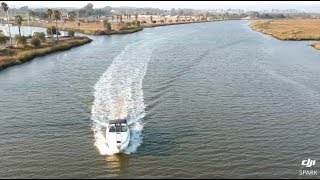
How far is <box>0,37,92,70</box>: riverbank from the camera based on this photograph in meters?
79.8

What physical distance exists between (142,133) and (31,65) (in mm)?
48674

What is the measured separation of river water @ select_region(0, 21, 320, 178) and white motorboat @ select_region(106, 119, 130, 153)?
86cm

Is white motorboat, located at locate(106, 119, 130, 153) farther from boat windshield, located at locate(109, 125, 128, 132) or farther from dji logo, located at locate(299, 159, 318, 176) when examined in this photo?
dji logo, located at locate(299, 159, 318, 176)

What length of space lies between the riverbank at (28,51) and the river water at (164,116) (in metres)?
3.38

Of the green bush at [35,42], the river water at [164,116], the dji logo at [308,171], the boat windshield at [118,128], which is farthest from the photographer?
the green bush at [35,42]

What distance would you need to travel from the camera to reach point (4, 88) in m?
59.3

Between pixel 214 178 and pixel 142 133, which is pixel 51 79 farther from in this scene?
pixel 214 178

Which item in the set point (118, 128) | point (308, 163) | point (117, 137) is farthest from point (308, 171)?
point (118, 128)

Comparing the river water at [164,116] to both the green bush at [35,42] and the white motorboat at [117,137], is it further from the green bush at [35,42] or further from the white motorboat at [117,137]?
the green bush at [35,42]

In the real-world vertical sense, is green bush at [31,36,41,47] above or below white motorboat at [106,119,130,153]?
above

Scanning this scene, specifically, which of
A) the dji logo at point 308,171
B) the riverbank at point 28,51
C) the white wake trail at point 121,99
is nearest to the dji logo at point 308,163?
the dji logo at point 308,171

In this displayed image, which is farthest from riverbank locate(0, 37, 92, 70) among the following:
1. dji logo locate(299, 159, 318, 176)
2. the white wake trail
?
dji logo locate(299, 159, 318, 176)

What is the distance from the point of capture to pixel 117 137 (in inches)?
1367

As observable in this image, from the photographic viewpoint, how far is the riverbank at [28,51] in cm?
7981
